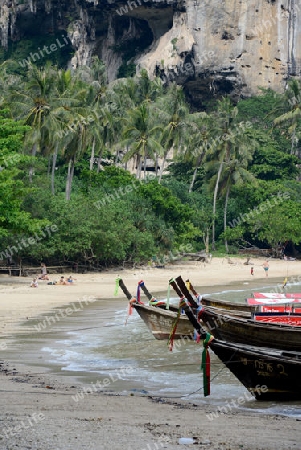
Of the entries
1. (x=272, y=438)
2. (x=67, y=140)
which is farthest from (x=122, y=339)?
(x=67, y=140)

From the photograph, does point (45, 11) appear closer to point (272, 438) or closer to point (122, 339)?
point (122, 339)

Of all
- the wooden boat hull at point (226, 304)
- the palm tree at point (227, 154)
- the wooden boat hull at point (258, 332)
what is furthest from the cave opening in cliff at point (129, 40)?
the wooden boat hull at point (258, 332)

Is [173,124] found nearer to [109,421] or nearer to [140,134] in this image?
[140,134]

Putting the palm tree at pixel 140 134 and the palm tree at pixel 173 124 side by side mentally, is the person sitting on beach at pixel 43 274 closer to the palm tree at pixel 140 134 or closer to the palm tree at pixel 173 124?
the palm tree at pixel 140 134

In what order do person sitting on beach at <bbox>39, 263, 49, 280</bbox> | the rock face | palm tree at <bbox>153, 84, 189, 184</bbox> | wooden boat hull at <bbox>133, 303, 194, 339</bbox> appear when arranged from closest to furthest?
wooden boat hull at <bbox>133, 303, 194, 339</bbox> → person sitting on beach at <bbox>39, 263, 49, 280</bbox> → palm tree at <bbox>153, 84, 189, 184</bbox> → the rock face

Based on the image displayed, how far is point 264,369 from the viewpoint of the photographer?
10211mm

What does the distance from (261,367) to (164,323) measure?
262 inches

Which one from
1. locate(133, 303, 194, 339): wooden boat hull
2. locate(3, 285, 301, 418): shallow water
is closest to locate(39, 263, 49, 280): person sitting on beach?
locate(3, 285, 301, 418): shallow water

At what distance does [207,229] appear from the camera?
175 feet

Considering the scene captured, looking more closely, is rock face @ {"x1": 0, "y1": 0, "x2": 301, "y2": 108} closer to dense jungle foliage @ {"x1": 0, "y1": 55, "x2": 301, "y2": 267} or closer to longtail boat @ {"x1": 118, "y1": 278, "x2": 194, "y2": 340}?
dense jungle foliage @ {"x1": 0, "y1": 55, "x2": 301, "y2": 267}

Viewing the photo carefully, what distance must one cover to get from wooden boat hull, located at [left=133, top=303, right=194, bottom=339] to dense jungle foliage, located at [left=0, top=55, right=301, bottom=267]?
12056 millimetres

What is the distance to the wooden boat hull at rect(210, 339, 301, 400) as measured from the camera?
10008 millimetres

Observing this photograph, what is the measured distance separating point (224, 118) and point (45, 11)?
3333cm

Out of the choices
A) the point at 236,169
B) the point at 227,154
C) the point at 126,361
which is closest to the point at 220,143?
the point at 227,154
